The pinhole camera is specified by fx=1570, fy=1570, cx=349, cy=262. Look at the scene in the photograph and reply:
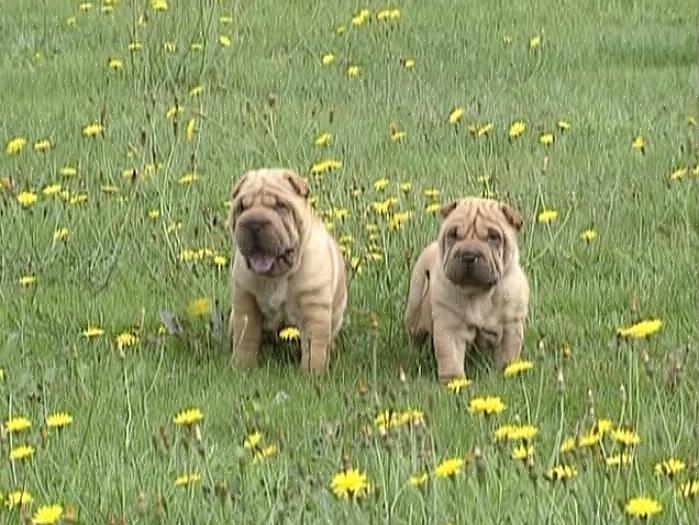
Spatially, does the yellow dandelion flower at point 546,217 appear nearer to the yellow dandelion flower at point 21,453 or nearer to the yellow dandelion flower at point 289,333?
the yellow dandelion flower at point 289,333

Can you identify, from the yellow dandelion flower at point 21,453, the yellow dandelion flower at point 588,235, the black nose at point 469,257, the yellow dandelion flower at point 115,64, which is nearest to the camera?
the yellow dandelion flower at point 21,453

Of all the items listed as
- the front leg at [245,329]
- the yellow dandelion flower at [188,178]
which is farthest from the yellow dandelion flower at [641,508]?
the yellow dandelion flower at [188,178]

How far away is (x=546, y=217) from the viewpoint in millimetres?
5836

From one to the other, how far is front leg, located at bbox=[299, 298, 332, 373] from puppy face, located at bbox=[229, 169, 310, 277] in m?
0.16

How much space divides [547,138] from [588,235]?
3.93 feet

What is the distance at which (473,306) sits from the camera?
16.8 feet

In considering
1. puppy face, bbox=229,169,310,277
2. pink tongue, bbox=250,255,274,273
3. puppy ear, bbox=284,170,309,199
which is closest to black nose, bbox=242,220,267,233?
puppy face, bbox=229,169,310,277

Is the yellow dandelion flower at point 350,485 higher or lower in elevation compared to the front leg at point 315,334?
higher

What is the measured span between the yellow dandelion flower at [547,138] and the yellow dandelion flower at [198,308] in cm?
221

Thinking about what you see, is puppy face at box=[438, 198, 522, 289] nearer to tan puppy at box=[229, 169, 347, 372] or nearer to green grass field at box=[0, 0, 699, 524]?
green grass field at box=[0, 0, 699, 524]

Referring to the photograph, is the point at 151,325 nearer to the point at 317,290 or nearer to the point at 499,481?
the point at 317,290

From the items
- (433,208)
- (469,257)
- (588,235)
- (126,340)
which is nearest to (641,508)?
(469,257)

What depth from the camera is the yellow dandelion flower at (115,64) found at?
912 cm

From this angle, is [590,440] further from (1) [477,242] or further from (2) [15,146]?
(2) [15,146]
